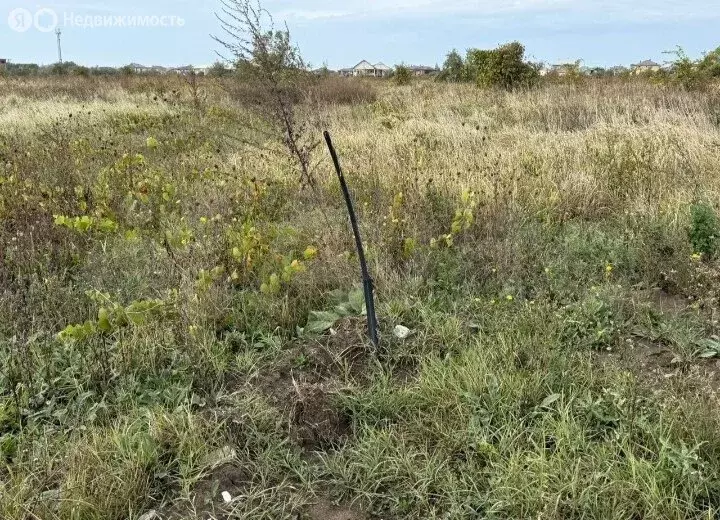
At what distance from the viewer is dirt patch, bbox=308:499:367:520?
78.5 inches

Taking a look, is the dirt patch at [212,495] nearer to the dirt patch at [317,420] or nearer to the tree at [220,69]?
the dirt patch at [317,420]

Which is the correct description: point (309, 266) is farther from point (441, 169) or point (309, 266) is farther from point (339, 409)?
point (441, 169)

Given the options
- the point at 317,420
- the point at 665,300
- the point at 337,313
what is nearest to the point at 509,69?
the point at 665,300

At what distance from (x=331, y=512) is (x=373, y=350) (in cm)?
91

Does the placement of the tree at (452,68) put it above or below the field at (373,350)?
above

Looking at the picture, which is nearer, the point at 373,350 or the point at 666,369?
the point at 666,369

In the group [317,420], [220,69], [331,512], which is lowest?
[331,512]

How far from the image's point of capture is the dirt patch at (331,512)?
199cm

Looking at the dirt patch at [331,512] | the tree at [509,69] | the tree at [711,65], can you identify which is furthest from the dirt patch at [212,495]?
the tree at [509,69]

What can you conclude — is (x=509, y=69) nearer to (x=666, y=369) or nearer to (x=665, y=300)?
(x=665, y=300)

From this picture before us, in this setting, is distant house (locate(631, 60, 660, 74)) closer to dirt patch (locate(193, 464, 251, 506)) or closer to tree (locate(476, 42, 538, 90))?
tree (locate(476, 42, 538, 90))

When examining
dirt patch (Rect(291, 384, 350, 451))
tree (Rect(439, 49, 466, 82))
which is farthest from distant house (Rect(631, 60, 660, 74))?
dirt patch (Rect(291, 384, 350, 451))

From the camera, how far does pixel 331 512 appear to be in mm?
2020

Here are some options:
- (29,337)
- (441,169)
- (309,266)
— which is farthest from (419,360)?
(441,169)
